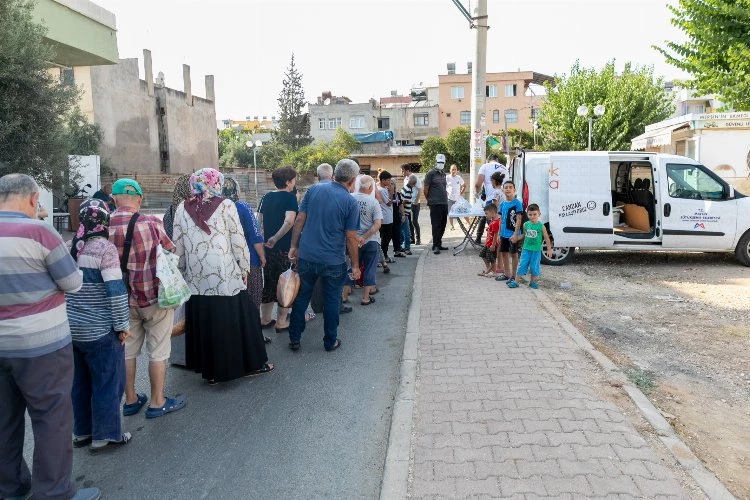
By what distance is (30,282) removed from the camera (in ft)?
10.2

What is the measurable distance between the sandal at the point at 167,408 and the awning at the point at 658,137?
58.3ft

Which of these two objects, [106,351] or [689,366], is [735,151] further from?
[106,351]

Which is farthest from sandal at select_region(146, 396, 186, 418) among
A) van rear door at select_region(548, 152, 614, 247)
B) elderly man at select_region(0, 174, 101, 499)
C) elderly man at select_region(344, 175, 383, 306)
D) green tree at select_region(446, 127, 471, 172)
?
green tree at select_region(446, 127, 471, 172)

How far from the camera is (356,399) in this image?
16.1ft

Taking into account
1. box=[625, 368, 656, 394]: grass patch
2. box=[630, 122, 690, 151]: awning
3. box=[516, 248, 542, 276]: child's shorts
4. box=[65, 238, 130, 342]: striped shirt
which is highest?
box=[630, 122, 690, 151]: awning

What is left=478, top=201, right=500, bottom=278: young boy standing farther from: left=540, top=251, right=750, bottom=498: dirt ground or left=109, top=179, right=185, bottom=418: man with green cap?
left=109, top=179, right=185, bottom=418: man with green cap

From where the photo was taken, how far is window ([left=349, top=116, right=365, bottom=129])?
232 feet

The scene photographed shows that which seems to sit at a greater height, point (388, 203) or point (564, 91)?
point (564, 91)

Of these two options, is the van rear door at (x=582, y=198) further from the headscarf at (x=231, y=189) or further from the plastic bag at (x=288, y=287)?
the headscarf at (x=231, y=189)

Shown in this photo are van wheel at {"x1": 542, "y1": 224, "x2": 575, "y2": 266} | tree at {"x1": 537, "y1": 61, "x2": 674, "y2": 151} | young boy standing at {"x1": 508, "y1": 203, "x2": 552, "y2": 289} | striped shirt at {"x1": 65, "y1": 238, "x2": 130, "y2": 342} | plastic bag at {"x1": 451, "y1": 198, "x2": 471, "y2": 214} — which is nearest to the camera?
striped shirt at {"x1": 65, "y1": 238, "x2": 130, "y2": 342}

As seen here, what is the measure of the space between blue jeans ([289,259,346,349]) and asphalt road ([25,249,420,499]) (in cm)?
23

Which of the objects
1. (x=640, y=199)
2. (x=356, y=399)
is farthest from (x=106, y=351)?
(x=640, y=199)

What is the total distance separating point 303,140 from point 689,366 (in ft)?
229

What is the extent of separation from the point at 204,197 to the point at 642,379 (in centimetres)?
417
